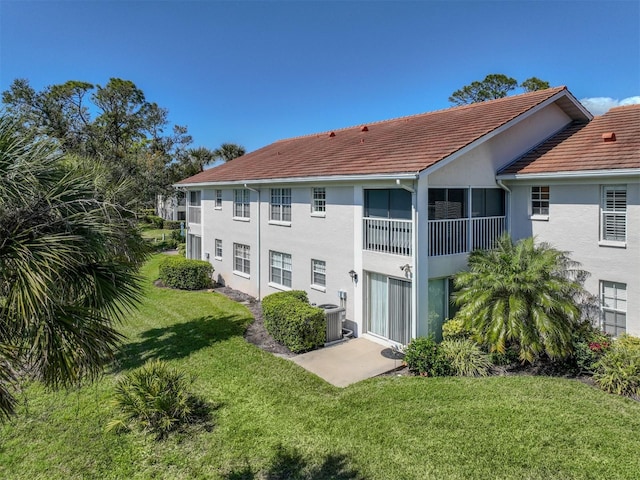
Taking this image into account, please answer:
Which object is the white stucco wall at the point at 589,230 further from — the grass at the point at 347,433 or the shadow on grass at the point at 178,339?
the shadow on grass at the point at 178,339

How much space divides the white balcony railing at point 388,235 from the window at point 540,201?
506 cm

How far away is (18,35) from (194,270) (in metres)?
12.6

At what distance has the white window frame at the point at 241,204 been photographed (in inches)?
803

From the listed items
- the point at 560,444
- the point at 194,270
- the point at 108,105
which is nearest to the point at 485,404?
the point at 560,444

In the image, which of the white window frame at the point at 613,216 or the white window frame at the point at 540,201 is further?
the white window frame at the point at 540,201

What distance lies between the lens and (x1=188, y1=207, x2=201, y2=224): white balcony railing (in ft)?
85.5

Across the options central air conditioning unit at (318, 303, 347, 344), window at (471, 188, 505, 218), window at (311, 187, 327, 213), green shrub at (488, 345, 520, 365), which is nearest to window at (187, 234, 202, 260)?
window at (311, 187, 327, 213)

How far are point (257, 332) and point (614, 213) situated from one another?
1201 cm

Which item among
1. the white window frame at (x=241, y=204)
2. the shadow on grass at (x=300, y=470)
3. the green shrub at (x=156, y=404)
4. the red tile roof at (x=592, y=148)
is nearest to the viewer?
the shadow on grass at (x=300, y=470)

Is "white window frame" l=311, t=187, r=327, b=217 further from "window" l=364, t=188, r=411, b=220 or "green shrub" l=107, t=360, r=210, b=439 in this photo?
"green shrub" l=107, t=360, r=210, b=439

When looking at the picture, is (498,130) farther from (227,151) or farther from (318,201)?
(227,151)

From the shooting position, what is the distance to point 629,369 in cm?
967

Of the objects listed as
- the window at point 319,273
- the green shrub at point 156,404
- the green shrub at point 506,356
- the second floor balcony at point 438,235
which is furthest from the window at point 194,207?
the green shrub at point 506,356

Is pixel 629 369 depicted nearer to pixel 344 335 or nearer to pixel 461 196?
pixel 461 196
